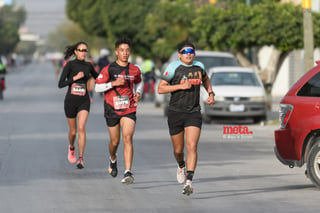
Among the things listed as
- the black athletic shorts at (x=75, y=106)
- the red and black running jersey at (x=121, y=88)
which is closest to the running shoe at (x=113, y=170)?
the red and black running jersey at (x=121, y=88)

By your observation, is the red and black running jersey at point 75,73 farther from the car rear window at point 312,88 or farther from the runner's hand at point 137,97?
the car rear window at point 312,88

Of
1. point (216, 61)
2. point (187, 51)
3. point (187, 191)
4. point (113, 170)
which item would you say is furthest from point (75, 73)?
point (216, 61)

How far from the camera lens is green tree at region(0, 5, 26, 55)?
11262 cm

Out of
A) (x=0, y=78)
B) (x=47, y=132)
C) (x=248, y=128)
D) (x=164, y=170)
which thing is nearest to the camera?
(x=164, y=170)

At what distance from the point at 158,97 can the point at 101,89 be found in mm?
19598

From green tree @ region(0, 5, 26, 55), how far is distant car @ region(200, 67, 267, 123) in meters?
81.5

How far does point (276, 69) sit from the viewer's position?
1103 inches

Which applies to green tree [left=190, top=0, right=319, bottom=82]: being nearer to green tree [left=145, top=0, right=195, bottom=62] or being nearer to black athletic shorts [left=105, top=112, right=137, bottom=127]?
green tree [left=145, top=0, right=195, bottom=62]

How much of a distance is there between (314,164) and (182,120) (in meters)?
1.70

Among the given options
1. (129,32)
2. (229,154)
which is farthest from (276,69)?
(129,32)

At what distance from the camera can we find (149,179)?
12.7 meters

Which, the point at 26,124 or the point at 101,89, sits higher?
the point at 101,89

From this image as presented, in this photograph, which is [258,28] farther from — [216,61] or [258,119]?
[258,119]

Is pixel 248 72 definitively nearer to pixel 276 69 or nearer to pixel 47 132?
pixel 276 69
